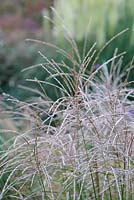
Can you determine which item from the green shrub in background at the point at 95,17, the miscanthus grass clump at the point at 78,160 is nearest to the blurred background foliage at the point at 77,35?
the green shrub in background at the point at 95,17

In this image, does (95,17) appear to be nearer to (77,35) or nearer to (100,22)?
(100,22)

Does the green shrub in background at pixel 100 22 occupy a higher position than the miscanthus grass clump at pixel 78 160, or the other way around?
the green shrub in background at pixel 100 22

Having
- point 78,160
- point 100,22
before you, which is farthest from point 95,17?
point 78,160

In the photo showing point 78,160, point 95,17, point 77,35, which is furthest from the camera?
point 95,17

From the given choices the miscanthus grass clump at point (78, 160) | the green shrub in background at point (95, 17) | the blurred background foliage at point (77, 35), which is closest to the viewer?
the miscanthus grass clump at point (78, 160)

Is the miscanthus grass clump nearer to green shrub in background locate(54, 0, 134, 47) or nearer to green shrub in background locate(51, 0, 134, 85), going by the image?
green shrub in background locate(51, 0, 134, 85)

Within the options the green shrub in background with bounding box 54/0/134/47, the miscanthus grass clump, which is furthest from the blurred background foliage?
the miscanthus grass clump

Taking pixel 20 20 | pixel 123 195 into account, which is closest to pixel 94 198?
pixel 123 195

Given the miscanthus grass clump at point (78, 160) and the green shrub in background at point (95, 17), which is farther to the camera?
the green shrub in background at point (95, 17)

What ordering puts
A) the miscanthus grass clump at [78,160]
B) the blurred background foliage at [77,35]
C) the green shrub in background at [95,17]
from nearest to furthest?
the miscanthus grass clump at [78,160] → the blurred background foliage at [77,35] → the green shrub in background at [95,17]

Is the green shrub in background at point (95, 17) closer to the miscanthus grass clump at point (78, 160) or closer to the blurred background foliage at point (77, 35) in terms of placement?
the blurred background foliage at point (77, 35)

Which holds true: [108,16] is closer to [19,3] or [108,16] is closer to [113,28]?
[113,28]
